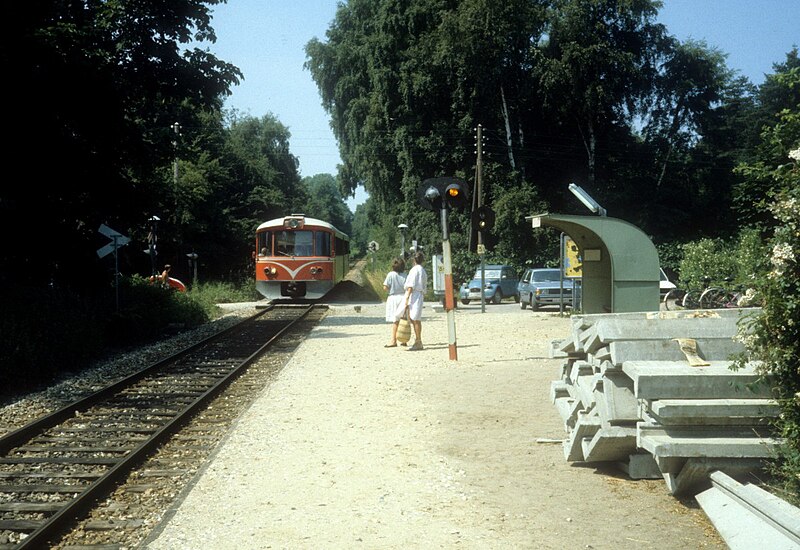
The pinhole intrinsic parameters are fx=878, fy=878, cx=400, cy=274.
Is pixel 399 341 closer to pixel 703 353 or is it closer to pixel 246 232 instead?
pixel 703 353

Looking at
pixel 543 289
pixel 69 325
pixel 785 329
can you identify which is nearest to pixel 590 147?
pixel 543 289

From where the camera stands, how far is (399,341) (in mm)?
17719

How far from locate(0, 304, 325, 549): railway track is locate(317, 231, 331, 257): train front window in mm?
17355

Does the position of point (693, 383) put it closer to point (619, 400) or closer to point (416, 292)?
point (619, 400)

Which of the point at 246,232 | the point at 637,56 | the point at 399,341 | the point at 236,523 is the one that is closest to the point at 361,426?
the point at 236,523

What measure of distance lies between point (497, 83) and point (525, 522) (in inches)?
1485

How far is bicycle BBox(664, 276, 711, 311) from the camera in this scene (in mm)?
24062

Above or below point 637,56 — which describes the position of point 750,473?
below

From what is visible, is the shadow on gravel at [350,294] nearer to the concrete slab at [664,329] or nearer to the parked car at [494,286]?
the parked car at [494,286]

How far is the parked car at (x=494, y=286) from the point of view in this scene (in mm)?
37562

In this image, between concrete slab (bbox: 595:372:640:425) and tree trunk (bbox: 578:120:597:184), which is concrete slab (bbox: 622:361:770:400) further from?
tree trunk (bbox: 578:120:597:184)

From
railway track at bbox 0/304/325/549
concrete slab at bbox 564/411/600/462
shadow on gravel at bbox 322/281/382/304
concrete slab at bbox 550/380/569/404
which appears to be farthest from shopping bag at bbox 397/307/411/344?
shadow on gravel at bbox 322/281/382/304

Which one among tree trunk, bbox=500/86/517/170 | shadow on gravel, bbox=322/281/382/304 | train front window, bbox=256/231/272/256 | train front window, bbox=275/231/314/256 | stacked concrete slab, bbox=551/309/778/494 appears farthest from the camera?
tree trunk, bbox=500/86/517/170

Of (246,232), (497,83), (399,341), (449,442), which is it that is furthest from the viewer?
(246,232)
